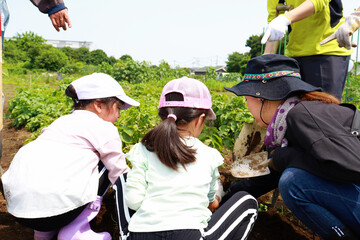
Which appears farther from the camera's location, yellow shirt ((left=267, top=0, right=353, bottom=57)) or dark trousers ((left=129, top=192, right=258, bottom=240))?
yellow shirt ((left=267, top=0, right=353, bottom=57))

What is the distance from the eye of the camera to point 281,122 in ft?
4.76

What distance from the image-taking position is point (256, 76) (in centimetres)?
158

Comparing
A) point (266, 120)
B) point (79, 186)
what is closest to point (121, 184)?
point (79, 186)

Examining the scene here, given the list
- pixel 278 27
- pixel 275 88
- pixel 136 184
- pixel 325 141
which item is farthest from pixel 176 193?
pixel 278 27

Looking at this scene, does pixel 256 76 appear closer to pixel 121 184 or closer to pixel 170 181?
pixel 170 181

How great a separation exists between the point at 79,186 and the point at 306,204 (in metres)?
1.09

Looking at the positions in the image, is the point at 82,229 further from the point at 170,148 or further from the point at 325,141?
the point at 325,141

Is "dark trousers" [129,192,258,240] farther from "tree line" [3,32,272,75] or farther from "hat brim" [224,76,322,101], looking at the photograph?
"tree line" [3,32,272,75]

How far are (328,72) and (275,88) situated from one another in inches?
30.4

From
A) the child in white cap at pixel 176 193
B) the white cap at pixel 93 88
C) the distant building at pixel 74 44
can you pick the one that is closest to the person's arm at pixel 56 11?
the white cap at pixel 93 88

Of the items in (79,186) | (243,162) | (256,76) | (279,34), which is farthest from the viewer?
(243,162)

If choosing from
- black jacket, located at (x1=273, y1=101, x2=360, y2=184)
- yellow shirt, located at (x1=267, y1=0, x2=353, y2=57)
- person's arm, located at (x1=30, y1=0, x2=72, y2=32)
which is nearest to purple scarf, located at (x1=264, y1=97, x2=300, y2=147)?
black jacket, located at (x1=273, y1=101, x2=360, y2=184)

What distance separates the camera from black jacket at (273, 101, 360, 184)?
112 centimetres

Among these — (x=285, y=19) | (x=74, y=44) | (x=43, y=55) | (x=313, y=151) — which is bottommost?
(x=313, y=151)
